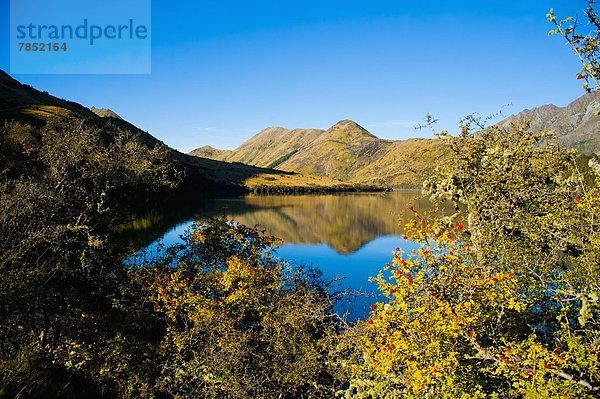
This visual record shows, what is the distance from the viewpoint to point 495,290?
10.1 meters

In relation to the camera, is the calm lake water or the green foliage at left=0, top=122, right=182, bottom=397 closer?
the green foliage at left=0, top=122, right=182, bottom=397

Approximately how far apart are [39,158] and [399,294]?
24110 mm

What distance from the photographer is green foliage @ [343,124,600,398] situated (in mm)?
8539

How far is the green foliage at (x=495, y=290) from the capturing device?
336 inches

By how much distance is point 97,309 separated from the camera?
1872cm

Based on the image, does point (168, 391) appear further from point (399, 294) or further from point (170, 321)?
point (399, 294)

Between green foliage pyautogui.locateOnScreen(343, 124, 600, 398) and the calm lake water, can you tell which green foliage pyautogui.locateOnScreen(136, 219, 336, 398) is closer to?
green foliage pyautogui.locateOnScreen(343, 124, 600, 398)

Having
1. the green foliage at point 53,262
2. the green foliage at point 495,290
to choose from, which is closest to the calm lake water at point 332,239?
the green foliage at point 53,262

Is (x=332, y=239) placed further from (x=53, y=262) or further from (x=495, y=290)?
(x=495, y=290)

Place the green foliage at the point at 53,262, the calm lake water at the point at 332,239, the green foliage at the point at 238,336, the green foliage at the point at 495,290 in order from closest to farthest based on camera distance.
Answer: the green foliage at the point at 495,290, the green foliage at the point at 53,262, the green foliage at the point at 238,336, the calm lake water at the point at 332,239

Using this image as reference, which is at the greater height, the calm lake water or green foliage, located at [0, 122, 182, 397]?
green foliage, located at [0, 122, 182, 397]

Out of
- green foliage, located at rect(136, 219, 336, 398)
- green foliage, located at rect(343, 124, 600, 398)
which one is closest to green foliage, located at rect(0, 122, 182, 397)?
green foliage, located at rect(136, 219, 336, 398)

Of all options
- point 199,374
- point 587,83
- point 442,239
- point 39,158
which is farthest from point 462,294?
point 39,158

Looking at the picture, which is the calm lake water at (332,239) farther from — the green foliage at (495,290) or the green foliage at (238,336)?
→ the green foliage at (495,290)
